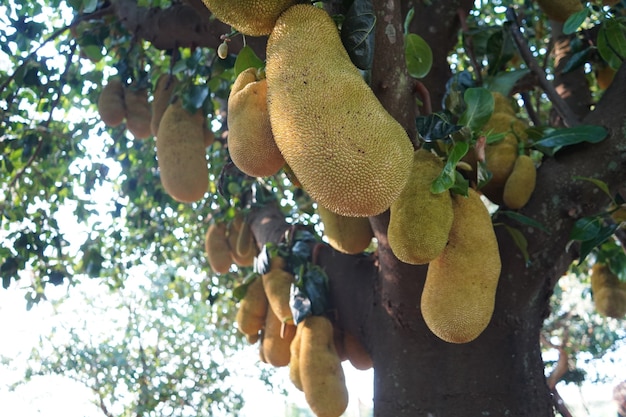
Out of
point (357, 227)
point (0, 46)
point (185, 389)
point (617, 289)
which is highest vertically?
point (0, 46)

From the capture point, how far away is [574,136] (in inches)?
50.4

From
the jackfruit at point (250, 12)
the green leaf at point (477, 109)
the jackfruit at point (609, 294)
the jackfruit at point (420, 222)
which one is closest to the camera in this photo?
the jackfruit at point (250, 12)

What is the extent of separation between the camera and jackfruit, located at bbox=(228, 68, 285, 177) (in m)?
0.85

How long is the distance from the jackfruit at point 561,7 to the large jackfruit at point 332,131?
1065 mm

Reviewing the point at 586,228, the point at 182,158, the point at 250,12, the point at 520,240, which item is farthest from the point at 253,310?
the point at 250,12

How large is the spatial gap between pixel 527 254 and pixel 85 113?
266 cm

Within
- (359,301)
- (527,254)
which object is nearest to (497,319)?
(527,254)

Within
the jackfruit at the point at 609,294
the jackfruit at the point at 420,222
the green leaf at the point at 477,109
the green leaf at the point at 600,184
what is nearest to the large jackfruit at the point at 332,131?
the jackfruit at the point at 420,222

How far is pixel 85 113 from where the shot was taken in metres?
3.25

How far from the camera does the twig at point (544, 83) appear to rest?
4.85ft

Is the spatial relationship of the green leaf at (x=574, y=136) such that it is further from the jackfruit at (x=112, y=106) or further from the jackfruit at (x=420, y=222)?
the jackfruit at (x=112, y=106)

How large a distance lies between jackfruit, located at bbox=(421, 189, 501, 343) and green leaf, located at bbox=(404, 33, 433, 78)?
1.28 feet

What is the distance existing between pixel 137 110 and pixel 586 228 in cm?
165

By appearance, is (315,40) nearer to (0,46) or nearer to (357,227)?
(357,227)
